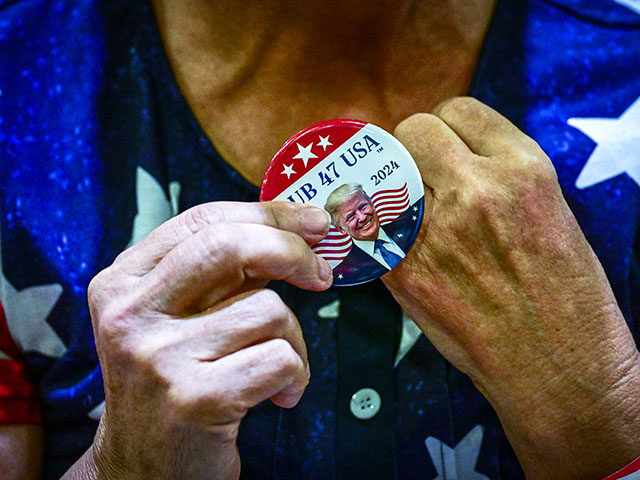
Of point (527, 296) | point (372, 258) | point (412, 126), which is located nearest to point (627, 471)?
point (527, 296)

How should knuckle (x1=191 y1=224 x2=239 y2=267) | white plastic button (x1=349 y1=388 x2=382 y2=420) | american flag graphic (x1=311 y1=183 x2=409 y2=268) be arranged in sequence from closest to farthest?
knuckle (x1=191 y1=224 x2=239 y2=267)
american flag graphic (x1=311 y1=183 x2=409 y2=268)
white plastic button (x1=349 y1=388 x2=382 y2=420)

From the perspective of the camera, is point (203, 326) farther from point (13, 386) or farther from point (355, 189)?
point (13, 386)

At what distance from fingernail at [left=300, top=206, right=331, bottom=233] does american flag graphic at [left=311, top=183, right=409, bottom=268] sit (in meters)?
0.05

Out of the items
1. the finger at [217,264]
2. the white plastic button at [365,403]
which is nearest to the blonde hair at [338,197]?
the finger at [217,264]

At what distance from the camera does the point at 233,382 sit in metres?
0.74

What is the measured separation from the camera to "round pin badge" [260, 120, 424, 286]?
0.86 m

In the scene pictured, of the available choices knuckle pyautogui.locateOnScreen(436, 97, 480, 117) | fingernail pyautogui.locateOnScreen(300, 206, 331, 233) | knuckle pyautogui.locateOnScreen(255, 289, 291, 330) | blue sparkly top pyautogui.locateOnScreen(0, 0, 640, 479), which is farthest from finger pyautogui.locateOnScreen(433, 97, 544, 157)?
knuckle pyautogui.locateOnScreen(255, 289, 291, 330)

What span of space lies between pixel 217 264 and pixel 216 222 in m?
0.06

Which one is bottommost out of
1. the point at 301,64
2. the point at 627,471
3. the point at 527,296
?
the point at 627,471

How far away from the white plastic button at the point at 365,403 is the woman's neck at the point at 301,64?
1.13 feet

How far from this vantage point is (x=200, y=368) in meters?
0.74

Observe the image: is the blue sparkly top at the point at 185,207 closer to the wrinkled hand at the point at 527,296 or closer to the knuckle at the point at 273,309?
the wrinkled hand at the point at 527,296

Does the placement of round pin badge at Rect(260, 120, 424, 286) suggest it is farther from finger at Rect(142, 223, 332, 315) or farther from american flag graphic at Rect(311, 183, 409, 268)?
finger at Rect(142, 223, 332, 315)

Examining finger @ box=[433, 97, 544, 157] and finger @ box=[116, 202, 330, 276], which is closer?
finger @ box=[116, 202, 330, 276]
